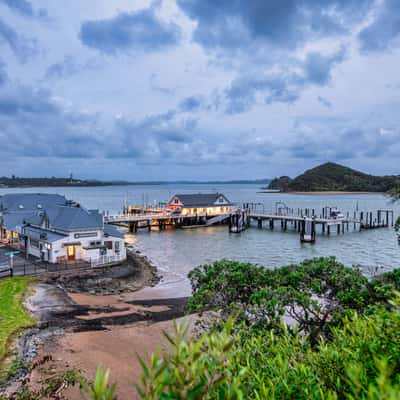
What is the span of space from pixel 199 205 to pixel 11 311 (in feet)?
175

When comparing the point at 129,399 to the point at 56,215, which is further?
the point at 56,215

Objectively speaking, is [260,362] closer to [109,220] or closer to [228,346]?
[228,346]

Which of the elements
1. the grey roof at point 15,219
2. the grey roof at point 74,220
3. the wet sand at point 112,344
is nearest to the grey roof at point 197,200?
the grey roof at point 15,219

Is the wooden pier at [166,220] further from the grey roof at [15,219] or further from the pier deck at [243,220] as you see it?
the grey roof at [15,219]

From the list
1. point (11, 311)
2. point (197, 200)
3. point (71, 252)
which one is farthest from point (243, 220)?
point (11, 311)

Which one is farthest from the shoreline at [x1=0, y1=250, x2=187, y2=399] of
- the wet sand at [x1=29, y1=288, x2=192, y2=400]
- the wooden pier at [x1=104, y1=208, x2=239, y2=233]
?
the wooden pier at [x1=104, y1=208, x2=239, y2=233]

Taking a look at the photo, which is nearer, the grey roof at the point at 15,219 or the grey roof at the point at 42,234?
the grey roof at the point at 42,234

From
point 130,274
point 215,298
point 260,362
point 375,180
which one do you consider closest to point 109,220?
point 130,274

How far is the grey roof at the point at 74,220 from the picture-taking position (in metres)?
30.7

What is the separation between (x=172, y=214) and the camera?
65.8 meters

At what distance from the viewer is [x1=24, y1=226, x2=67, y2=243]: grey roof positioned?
99.0ft

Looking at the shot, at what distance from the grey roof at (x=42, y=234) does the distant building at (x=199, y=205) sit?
120ft

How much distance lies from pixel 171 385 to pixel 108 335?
15.4 m

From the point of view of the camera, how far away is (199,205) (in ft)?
231
